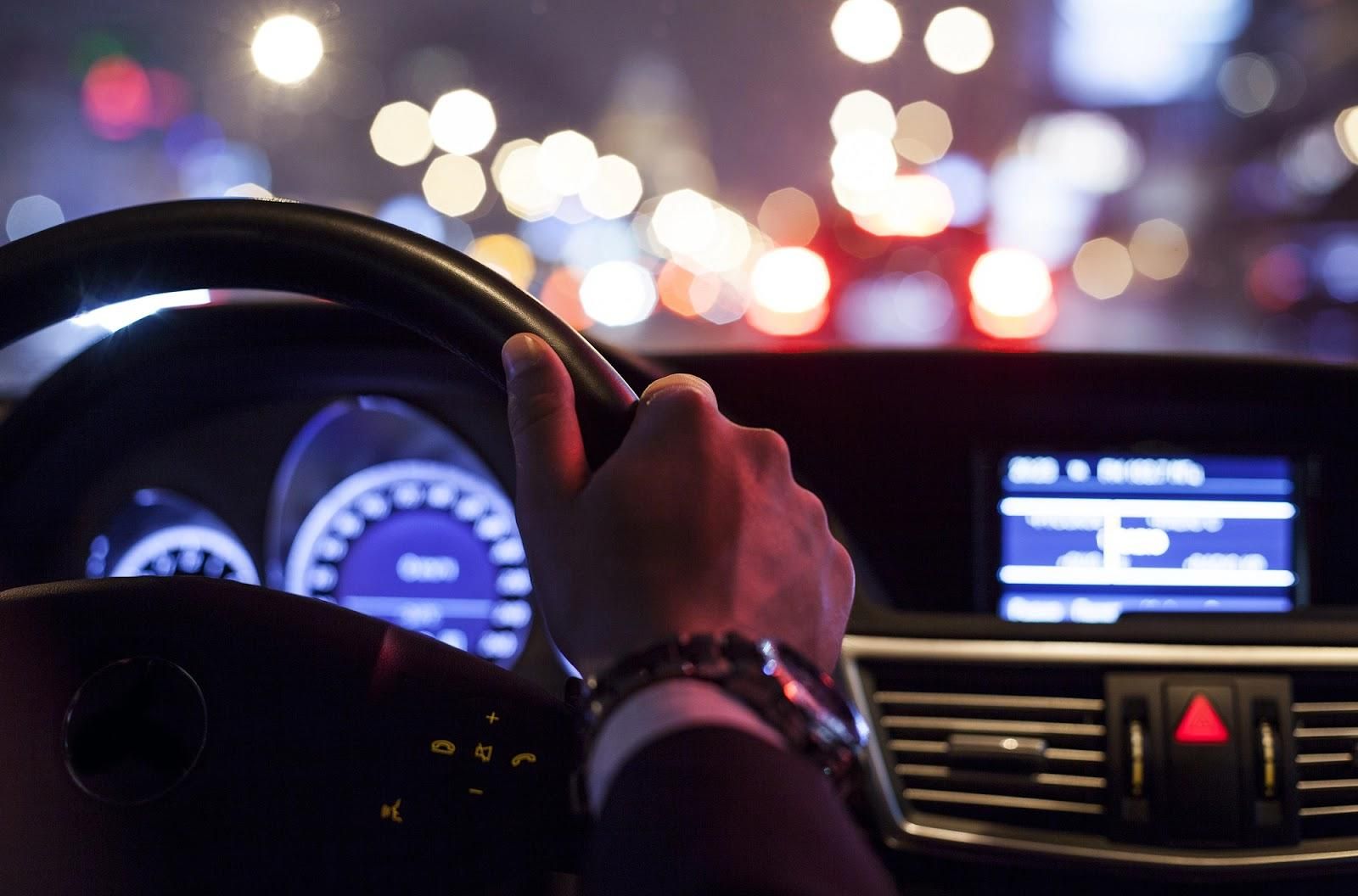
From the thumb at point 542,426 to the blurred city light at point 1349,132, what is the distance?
32.9 metres

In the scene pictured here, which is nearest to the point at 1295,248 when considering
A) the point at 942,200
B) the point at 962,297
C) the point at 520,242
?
the point at 942,200

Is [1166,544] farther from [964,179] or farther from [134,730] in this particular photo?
[964,179]

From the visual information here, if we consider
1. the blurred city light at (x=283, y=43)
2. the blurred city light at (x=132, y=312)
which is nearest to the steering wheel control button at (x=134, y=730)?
the blurred city light at (x=132, y=312)

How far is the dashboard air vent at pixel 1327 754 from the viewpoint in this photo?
1899 millimetres

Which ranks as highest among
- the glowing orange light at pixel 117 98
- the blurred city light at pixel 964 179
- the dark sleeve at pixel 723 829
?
the blurred city light at pixel 964 179

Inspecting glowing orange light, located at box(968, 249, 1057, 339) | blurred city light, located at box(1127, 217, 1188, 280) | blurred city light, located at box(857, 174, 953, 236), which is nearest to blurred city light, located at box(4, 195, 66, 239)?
glowing orange light, located at box(968, 249, 1057, 339)

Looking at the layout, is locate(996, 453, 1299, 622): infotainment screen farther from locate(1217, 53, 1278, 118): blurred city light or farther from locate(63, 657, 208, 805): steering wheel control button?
locate(1217, 53, 1278, 118): blurred city light

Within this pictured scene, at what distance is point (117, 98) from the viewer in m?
2.90

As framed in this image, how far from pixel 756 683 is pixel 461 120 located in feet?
11.2

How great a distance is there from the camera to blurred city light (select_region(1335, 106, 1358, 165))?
29.7 metres

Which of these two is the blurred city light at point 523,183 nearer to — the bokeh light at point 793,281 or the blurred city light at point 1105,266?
the bokeh light at point 793,281

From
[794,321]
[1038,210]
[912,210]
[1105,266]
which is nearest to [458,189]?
[794,321]

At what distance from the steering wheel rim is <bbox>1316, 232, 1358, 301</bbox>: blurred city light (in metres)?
23.9

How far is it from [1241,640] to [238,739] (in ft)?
4.86
